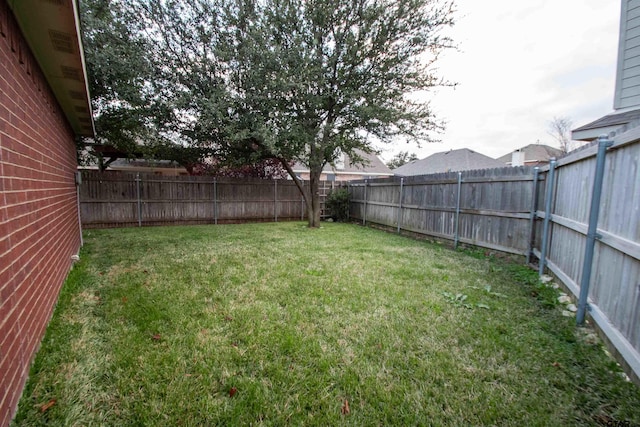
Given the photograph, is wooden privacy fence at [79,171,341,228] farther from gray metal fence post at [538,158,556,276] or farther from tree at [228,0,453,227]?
gray metal fence post at [538,158,556,276]

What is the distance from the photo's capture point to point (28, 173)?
2.20 metres

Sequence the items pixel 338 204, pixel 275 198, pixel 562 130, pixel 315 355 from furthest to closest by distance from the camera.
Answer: pixel 562 130
pixel 338 204
pixel 275 198
pixel 315 355

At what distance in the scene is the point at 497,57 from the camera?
9.91m

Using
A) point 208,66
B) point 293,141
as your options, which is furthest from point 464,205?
point 208,66

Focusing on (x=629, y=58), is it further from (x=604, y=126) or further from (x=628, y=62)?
(x=604, y=126)

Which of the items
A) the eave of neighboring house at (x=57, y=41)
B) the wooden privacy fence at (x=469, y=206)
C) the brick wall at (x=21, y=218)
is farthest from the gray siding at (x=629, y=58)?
the brick wall at (x=21, y=218)

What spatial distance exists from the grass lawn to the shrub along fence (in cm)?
37

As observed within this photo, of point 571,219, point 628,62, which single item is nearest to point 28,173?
point 571,219

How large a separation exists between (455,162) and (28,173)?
20.7 m

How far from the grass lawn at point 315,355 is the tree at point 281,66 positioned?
5.22 m

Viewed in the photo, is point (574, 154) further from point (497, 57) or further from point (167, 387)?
point (497, 57)

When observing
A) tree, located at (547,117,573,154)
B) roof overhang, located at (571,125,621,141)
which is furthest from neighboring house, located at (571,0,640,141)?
tree, located at (547,117,573,154)

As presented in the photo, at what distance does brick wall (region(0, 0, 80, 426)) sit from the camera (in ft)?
5.05

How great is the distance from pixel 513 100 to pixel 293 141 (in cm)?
1526
